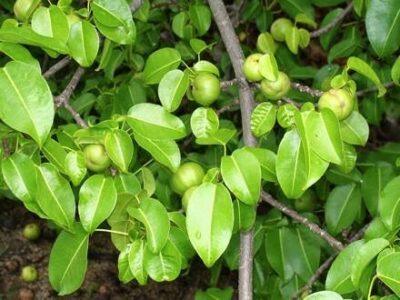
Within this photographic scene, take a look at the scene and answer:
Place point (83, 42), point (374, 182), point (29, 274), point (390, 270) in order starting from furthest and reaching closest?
point (29, 274)
point (374, 182)
point (83, 42)
point (390, 270)

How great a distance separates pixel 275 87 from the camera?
3.74 ft

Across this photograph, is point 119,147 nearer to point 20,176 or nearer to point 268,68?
point 20,176

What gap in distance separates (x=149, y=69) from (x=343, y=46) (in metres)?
0.58

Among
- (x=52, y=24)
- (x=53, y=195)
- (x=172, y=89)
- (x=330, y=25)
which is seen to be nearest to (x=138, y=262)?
(x=53, y=195)

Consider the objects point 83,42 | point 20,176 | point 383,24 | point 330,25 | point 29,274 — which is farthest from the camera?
point 29,274

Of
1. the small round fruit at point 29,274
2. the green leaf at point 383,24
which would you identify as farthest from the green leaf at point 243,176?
the small round fruit at point 29,274

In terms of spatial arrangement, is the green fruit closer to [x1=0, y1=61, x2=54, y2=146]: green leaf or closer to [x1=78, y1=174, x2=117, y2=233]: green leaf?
[x1=78, y1=174, x2=117, y2=233]: green leaf

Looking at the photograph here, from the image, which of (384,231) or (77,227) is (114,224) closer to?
(77,227)

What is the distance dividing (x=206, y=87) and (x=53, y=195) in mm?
309

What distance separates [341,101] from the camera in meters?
1.08

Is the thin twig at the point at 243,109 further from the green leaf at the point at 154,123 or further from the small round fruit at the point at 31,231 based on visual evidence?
the small round fruit at the point at 31,231

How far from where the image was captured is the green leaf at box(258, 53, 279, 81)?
43.6 inches

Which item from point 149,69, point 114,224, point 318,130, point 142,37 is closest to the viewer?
point 318,130

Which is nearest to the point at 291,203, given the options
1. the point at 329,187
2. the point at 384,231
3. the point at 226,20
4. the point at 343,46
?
the point at 329,187
